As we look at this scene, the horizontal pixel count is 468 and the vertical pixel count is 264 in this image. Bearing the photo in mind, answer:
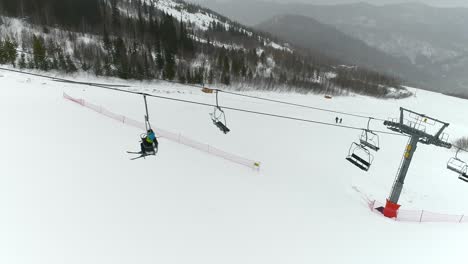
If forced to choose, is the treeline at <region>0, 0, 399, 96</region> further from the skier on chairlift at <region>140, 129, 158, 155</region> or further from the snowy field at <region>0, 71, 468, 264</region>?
the skier on chairlift at <region>140, 129, 158, 155</region>

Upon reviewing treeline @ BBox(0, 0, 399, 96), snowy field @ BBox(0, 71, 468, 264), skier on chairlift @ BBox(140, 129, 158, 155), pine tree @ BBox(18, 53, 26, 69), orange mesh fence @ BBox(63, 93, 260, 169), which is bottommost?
snowy field @ BBox(0, 71, 468, 264)

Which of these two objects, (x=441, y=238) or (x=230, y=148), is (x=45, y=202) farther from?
(x=441, y=238)

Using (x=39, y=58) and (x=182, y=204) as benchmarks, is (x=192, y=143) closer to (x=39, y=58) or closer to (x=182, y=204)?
(x=182, y=204)

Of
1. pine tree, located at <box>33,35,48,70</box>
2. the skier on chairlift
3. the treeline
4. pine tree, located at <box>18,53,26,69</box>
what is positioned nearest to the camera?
the skier on chairlift

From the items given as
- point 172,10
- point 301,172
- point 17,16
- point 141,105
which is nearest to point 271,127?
point 301,172

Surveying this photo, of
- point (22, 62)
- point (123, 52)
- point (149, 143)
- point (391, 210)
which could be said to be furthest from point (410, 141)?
point (123, 52)

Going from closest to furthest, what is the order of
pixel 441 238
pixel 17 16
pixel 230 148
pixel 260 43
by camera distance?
pixel 441 238
pixel 230 148
pixel 17 16
pixel 260 43

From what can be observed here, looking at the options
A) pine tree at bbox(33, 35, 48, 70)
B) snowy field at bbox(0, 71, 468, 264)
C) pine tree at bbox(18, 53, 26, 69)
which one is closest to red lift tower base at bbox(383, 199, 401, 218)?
snowy field at bbox(0, 71, 468, 264)
